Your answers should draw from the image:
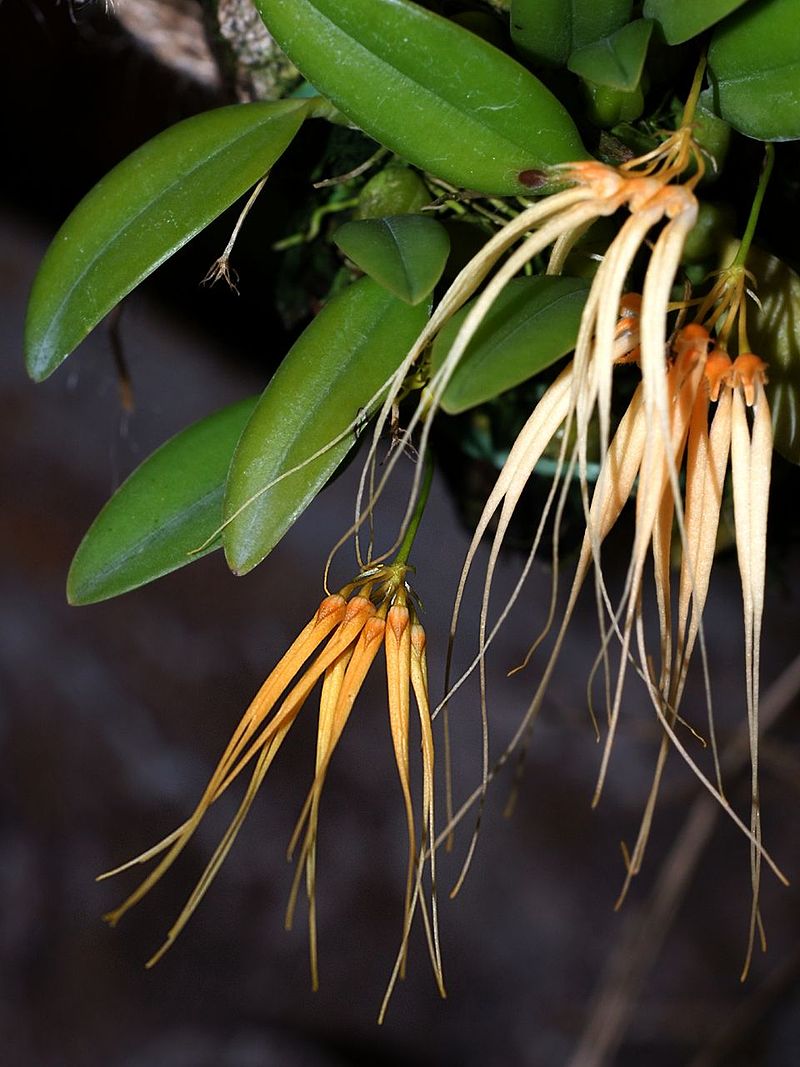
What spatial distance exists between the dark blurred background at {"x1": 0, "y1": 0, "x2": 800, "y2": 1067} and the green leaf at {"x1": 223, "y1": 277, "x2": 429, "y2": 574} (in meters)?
1.28

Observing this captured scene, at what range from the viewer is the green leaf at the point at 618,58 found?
0.47 meters

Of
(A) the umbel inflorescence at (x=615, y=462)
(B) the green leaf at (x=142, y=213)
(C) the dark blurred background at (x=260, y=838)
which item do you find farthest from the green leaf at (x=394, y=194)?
(C) the dark blurred background at (x=260, y=838)

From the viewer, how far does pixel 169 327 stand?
1.51 meters

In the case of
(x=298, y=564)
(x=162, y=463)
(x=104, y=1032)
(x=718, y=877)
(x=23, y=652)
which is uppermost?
(x=162, y=463)

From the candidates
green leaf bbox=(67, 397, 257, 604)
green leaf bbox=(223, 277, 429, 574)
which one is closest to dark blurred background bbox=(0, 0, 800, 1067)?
green leaf bbox=(67, 397, 257, 604)

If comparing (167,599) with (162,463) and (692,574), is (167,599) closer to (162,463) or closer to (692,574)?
(162,463)

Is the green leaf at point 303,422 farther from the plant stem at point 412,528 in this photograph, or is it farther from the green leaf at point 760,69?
the green leaf at point 760,69

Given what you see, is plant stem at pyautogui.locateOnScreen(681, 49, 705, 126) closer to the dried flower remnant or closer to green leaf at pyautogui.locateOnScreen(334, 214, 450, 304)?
green leaf at pyautogui.locateOnScreen(334, 214, 450, 304)

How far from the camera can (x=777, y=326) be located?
0.60m

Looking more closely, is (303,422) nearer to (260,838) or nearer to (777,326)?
(777,326)

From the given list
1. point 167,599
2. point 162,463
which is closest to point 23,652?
point 167,599

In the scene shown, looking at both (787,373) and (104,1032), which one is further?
(104,1032)

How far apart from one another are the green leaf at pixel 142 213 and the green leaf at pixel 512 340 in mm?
193

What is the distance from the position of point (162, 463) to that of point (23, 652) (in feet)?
4.78
